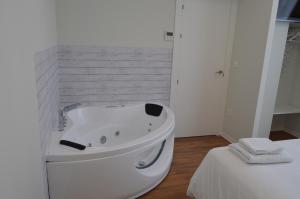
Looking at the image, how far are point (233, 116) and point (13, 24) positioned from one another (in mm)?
3206

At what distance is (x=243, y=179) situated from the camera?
4.59 ft

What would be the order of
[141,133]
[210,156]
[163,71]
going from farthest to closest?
[163,71]
[141,133]
[210,156]

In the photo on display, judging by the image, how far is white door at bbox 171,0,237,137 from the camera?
10.6ft

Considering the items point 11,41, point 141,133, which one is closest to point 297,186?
point 11,41

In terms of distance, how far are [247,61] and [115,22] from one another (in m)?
1.91

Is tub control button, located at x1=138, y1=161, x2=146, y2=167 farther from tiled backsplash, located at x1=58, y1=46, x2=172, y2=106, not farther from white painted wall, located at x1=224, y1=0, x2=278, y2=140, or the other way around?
white painted wall, located at x1=224, y1=0, x2=278, y2=140

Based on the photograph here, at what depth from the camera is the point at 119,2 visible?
2.93m

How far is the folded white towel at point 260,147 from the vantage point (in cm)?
158

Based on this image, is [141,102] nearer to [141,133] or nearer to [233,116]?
[141,133]

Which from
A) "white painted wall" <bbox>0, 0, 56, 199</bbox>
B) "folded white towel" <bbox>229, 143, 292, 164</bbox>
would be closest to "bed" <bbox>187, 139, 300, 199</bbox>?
"folded white towel" <bbox>229, 143, 292, 164</bbox>

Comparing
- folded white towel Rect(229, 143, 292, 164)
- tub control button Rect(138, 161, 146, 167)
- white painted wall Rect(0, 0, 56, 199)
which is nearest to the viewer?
white painted wall Rect(0, 0, 56, 199)

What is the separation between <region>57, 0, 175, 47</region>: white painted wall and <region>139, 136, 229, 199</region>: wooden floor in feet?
5.04

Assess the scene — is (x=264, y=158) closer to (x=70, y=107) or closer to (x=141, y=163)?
(x=141, y=163)

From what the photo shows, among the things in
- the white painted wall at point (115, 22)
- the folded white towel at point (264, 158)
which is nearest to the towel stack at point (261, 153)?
the folded white towel at point (264, 158)
